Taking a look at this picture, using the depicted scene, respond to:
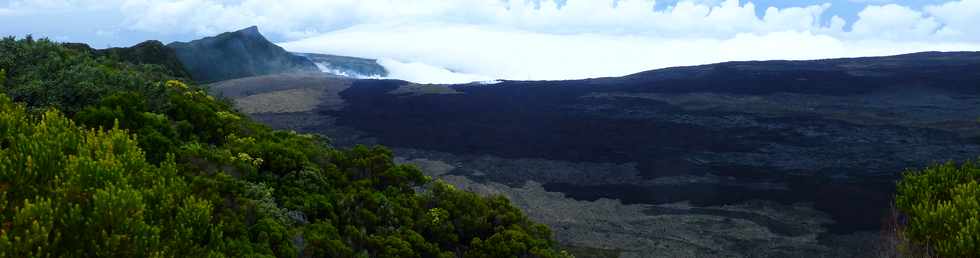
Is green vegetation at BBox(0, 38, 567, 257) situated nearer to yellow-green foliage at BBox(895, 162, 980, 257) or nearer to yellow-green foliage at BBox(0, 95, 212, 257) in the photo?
yellow-green foliage at BBox(0, 95, 212, 257)

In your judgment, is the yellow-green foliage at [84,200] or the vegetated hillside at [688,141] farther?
the vegetated hillside at [688,141]

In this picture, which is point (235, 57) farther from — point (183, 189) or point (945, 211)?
point (945, 211)

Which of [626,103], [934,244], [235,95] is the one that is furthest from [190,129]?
[235,95]

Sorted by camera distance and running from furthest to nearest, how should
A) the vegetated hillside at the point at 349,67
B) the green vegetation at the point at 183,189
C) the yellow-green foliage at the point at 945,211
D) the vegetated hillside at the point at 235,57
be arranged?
the vegetated hillside at the point at 349,67, the vegetated hillside at the point at 235,57, the yellow-green foliage at the point at 945,211, the green vegetation at the point at 183,189

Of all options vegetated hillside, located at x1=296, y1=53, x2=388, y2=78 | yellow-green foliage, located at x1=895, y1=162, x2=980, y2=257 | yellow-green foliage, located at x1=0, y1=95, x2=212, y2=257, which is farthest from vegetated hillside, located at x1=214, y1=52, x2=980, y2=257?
vegetated hillside, located at x1=296, y1=53, x2=388, y2=78

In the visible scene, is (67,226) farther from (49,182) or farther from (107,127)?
(107,127)

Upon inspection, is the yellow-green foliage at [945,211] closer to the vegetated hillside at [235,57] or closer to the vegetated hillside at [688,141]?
the vegetated hillside at [688,141]

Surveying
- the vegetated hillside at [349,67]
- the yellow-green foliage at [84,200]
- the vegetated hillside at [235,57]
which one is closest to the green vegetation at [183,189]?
the yellow-green foliage at [84,200]
